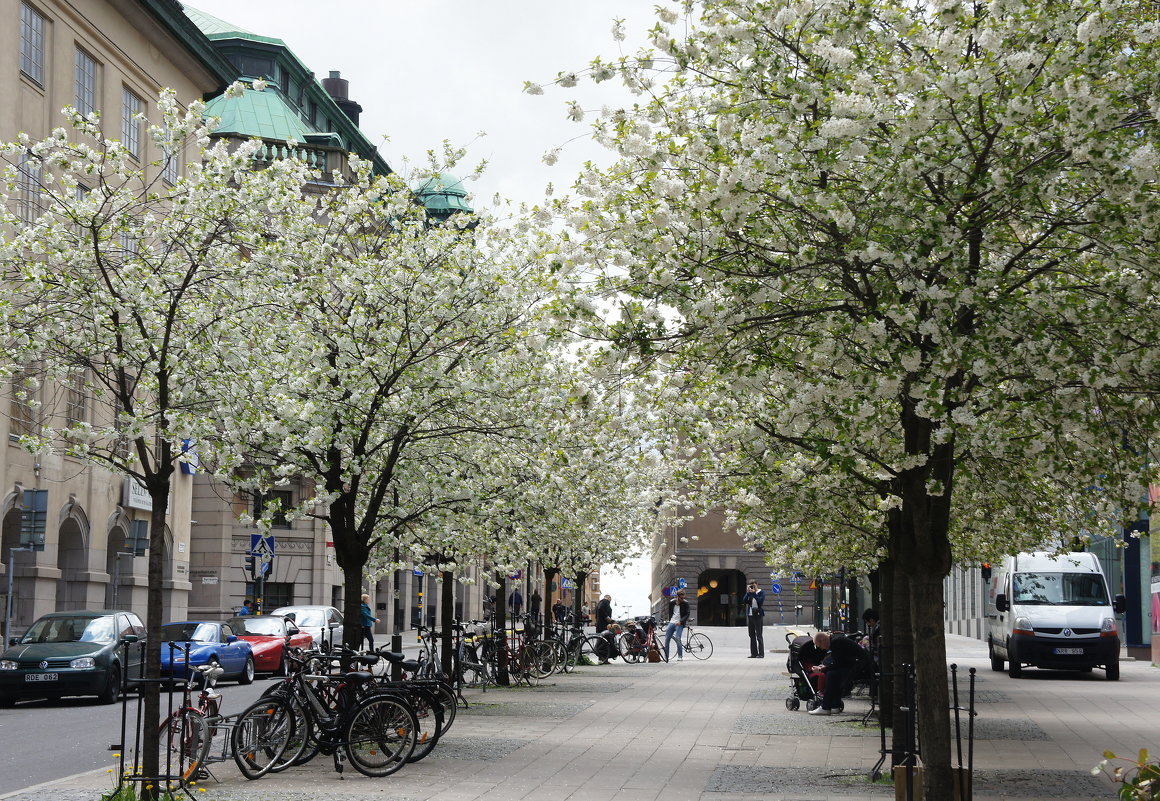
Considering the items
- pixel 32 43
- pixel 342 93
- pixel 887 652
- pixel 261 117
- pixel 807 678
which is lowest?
pixel 807 678

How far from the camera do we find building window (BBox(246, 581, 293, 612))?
56.1 m

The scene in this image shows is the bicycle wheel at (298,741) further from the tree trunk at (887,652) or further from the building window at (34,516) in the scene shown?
the building window at (34,516)

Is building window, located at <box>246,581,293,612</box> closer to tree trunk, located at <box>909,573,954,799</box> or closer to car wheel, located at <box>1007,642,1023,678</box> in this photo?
car wheel, located at <box>1007,642,1023,678</box>

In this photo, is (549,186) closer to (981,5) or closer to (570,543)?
(981,5)

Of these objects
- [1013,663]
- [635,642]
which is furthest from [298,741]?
[635,642]

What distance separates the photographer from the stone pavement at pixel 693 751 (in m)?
12.0

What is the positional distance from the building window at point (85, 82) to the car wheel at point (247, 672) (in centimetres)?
1464

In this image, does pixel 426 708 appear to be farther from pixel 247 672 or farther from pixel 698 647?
pixel 698 647

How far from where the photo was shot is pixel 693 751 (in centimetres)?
1551

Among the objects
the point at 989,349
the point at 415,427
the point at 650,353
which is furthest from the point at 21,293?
the point at 989,349

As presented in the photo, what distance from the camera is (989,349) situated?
8.10 m

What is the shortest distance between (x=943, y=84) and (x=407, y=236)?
9.62 metres

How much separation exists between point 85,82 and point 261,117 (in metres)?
20.2

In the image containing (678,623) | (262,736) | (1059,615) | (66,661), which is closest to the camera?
(262,736)
